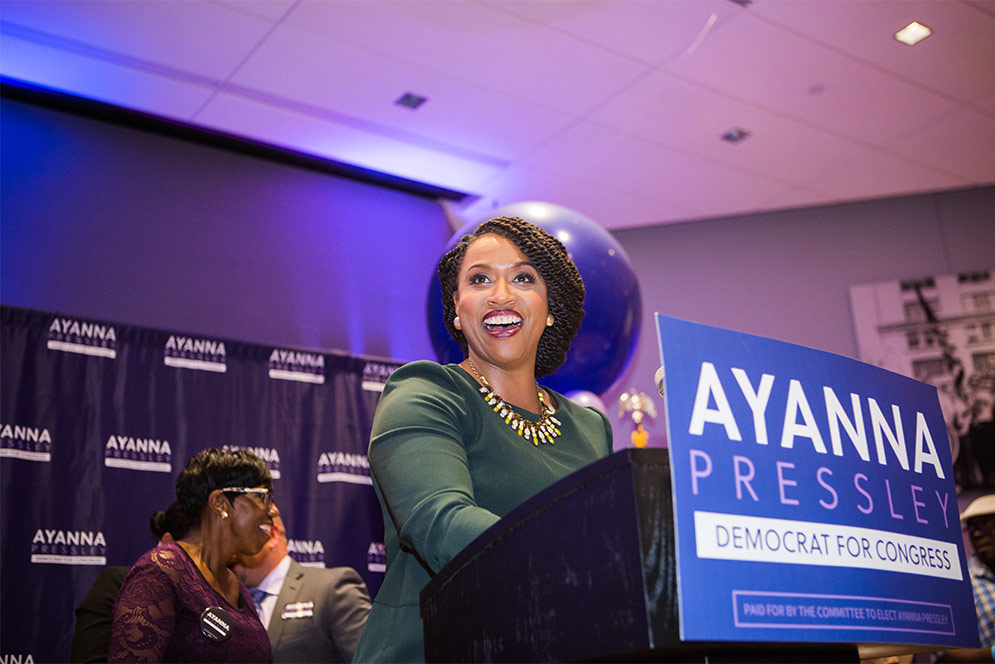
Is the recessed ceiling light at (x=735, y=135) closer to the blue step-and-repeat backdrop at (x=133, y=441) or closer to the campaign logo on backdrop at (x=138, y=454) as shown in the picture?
the blue step-and-repeat backdrop at (x=133, y=441)

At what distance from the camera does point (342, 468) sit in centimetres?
525

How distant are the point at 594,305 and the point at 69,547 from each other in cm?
258

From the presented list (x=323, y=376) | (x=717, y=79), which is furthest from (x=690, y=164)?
(x=323, y=376)

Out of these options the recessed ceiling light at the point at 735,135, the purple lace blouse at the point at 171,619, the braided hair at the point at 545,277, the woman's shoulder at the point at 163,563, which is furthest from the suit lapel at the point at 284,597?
the recessed ceiling light at the point at 735,135

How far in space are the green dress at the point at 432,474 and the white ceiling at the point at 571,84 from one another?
134 inches

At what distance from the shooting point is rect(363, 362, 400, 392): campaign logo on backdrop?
18.1ft

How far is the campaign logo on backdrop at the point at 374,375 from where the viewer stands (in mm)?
5520

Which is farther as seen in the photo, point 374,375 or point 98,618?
point 374,375

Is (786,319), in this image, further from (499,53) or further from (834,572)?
(834,572)

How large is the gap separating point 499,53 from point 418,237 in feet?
5.97

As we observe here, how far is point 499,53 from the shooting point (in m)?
4.75

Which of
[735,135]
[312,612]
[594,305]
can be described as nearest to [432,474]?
[594,305]

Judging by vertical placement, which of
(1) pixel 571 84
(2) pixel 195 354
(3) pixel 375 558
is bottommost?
Result: (3) pixel 375 558

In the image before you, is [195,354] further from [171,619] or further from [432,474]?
[432,474]
